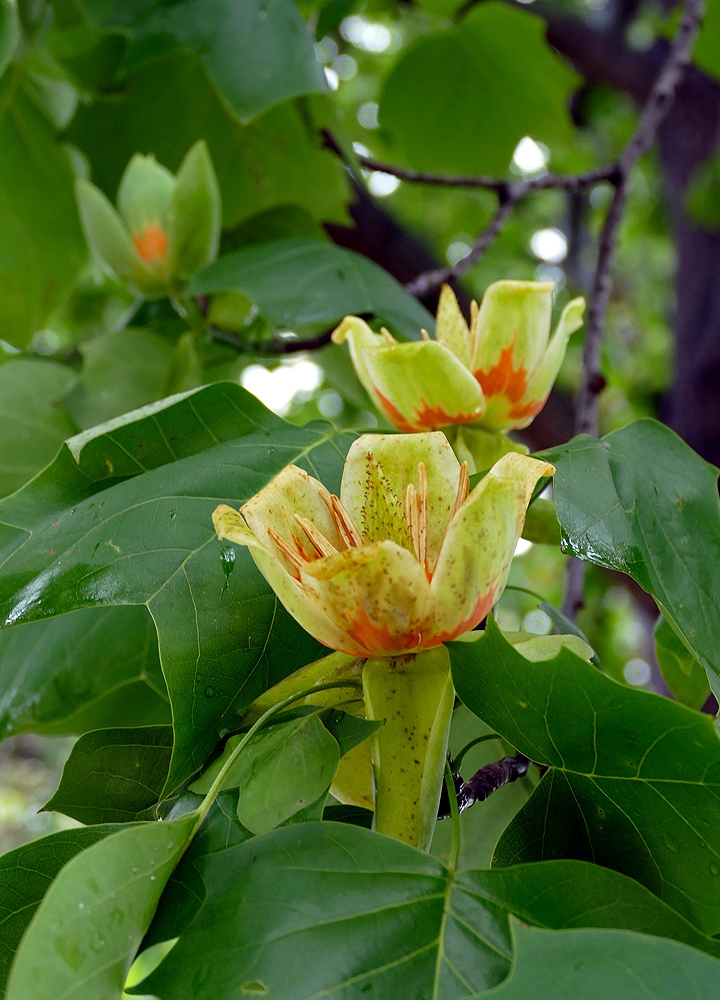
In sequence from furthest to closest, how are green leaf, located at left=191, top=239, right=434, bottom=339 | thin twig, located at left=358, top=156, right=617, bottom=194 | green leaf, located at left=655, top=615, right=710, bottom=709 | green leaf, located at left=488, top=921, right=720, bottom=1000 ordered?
thin twig, located at left=358, top=156, right=617, bottom=194, green leaf, located at left=191, top=239, right=434, bottom=339, green leaf, located at left=655, top=615, right=710, bottom=709, green leaf, located at left=488, top=921, right=720, bottom=1000

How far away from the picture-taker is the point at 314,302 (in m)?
0.74

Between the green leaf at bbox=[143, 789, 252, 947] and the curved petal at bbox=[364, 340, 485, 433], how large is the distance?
0.86 ft

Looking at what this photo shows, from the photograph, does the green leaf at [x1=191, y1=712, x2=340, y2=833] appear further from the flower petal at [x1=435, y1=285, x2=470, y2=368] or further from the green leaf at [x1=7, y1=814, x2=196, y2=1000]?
the flower petal at [x1=435, y1=285, x2=470, y2=368]

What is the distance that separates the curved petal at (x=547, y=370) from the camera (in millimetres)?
587

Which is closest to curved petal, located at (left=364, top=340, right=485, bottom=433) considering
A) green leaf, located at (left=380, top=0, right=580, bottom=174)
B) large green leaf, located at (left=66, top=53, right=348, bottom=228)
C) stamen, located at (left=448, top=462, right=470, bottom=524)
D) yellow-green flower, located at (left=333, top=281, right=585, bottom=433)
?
yellow-green flower, located at (left=333, top=281, right=585, bottom=433)

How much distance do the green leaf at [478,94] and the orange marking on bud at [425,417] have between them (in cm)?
94

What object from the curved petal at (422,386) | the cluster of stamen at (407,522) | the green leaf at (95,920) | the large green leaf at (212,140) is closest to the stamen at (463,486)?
the cluster of stamen at (407,522)

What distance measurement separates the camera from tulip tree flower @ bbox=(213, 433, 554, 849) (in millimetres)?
384

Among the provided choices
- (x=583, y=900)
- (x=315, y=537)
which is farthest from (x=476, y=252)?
(x=583, y=900)

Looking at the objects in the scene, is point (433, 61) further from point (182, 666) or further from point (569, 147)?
point (182, 666)

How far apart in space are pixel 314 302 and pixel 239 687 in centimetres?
40

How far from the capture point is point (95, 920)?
12.4 inches

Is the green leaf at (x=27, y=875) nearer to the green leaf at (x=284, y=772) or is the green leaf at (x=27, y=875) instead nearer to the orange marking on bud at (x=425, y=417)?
the green leaf at (x=284, y=772)

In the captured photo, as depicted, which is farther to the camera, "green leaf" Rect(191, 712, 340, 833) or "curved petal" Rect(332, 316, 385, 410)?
"curved petal" Rect(332, 316, 385, 410)
